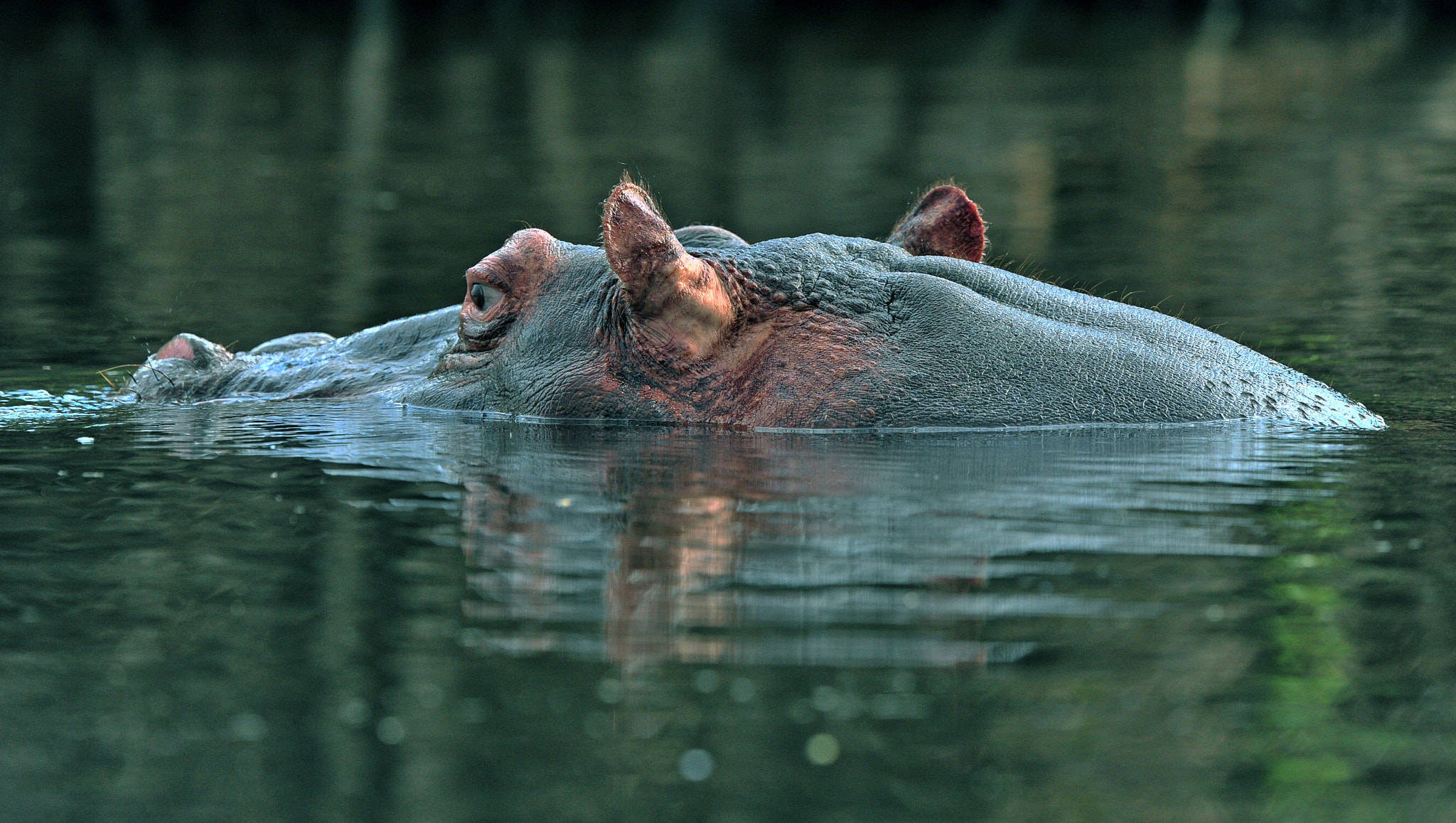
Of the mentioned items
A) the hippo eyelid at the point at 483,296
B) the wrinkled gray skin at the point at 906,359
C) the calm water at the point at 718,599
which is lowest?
the calm water at the point at 718,599

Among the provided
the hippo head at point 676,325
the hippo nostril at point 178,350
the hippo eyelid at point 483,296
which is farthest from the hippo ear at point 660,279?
the hippo nostril at point 178,350

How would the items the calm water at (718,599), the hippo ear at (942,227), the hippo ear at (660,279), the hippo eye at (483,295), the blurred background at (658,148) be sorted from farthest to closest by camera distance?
the blurred background at (658,148) < the hippo ear at (942,227) < the hippo eye at (483,295) < the hippo ear at (660,279) < the calm water at (718,599)

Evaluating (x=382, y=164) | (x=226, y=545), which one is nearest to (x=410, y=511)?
(x=226, y=545)

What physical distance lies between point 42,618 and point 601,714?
1736 mm

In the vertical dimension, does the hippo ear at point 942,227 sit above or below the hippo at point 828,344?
above

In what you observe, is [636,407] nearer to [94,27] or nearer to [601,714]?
[601,714]

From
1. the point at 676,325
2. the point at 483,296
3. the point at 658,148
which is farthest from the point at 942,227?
the point at 658,148

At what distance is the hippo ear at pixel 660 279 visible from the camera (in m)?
6.74

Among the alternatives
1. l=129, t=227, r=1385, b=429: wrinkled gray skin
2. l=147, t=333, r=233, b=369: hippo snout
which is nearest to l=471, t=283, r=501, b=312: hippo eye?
l=129, t=227, r=1385, b=429: wrinkled gray skin

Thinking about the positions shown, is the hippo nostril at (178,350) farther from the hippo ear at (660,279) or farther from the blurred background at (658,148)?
the hippo ear at (660,279)

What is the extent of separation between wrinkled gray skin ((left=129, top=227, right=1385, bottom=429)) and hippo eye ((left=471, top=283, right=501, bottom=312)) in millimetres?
170

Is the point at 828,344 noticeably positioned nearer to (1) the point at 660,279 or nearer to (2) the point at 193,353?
(1) the point at 660,279

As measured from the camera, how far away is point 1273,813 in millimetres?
3498

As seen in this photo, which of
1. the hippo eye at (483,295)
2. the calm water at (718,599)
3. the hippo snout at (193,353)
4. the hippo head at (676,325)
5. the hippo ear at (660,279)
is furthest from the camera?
the hippo snout at (193,353)
